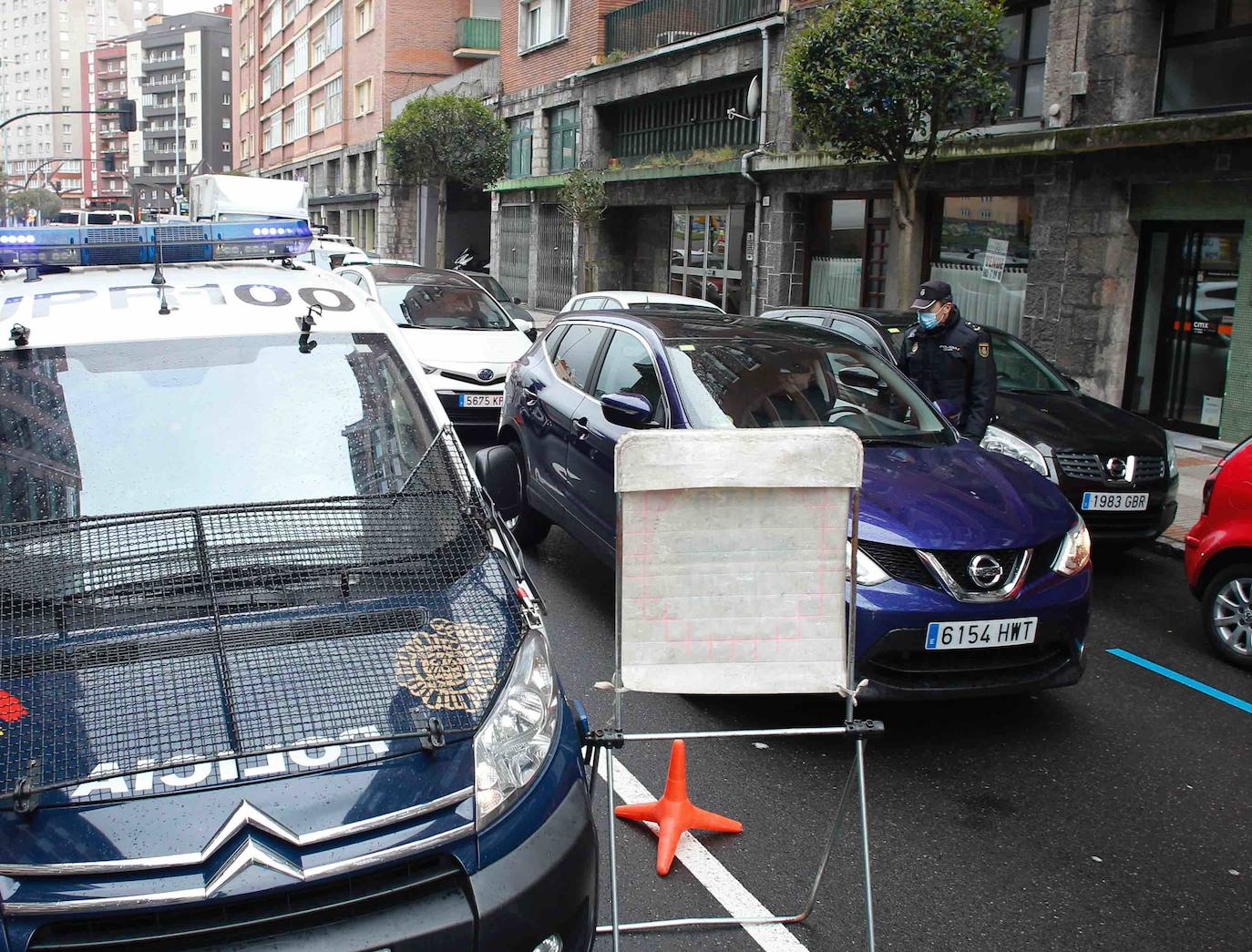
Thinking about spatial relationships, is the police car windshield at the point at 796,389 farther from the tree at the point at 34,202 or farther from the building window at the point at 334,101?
the tree at the point at 34,202

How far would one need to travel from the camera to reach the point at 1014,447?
855 centimetres

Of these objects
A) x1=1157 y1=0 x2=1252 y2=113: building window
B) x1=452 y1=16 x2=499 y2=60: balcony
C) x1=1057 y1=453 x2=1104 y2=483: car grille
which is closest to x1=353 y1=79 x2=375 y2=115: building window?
x1=452 y1=16 x2=499 y2=60: balcony

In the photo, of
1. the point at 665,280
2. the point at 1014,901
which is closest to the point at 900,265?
the point at 1014,901

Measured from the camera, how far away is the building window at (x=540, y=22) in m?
30.6

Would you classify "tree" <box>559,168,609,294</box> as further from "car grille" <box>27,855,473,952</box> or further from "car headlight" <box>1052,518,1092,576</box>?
"car grille" <box>27,855,473,952</box>

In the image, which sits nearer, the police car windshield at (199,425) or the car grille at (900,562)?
the police car windshield at (199,425)

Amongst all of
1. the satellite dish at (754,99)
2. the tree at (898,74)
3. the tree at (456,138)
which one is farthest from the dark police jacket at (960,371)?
the tree at (456,138)

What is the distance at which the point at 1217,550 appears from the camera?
6.49 meters

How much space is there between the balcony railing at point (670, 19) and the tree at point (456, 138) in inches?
204

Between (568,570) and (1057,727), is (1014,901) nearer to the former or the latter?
(1057,727)

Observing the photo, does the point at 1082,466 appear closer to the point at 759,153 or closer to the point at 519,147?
the point at 759,153

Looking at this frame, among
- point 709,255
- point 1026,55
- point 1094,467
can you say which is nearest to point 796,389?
point 1094,467

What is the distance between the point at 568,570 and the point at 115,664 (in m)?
5.36

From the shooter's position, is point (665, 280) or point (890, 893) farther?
point (665, 280)
